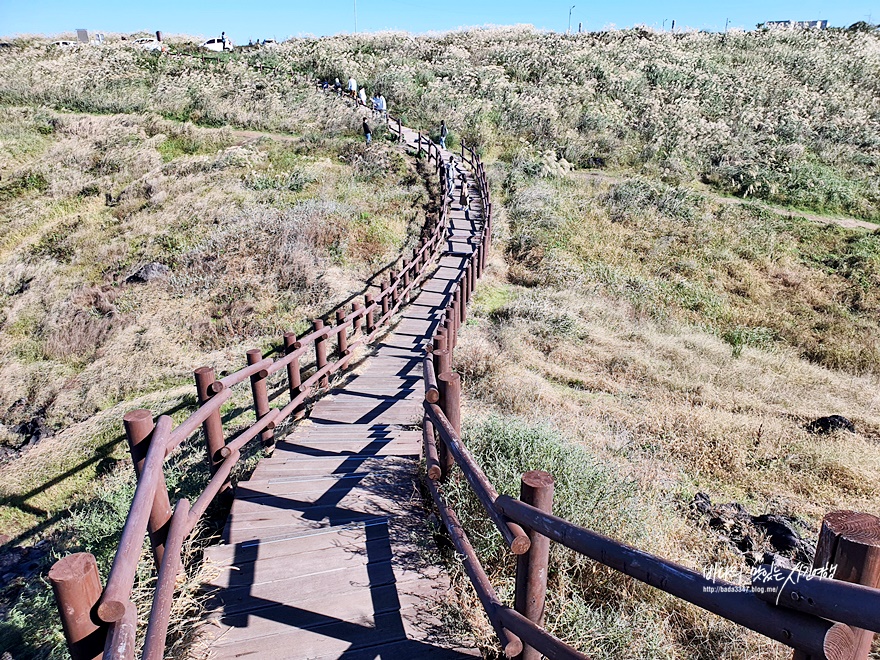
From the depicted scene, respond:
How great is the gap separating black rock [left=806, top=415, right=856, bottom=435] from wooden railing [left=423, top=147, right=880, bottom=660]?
272 inches

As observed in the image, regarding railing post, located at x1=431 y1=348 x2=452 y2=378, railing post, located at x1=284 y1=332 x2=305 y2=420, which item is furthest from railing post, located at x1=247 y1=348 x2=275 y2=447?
railing post, located at x1=431 y1=348 x2=452 y2=378

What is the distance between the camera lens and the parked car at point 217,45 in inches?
1645

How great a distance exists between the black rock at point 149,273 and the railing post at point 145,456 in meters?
12.1

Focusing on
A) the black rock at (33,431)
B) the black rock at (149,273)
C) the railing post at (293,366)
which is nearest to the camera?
the railing post at (293,366)

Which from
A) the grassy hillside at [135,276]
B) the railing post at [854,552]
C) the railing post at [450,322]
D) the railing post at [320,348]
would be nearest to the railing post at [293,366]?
the railing post at [320,348]

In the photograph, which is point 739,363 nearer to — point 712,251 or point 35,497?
point 712,251

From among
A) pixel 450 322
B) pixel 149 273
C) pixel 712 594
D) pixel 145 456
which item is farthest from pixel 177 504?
pixel 149 273

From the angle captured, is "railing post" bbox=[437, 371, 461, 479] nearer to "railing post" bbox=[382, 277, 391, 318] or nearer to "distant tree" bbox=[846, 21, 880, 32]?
"railing post" bbox=[382, 277, 391, 318]

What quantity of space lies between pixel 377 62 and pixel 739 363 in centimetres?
3416

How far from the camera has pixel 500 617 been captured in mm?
2705

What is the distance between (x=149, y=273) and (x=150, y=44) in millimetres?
36983

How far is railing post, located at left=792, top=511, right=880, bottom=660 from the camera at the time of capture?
150cm

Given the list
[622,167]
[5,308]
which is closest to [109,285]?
[5,308]

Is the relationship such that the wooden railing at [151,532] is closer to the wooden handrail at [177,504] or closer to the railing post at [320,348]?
the wooden handrail at [177,504]
